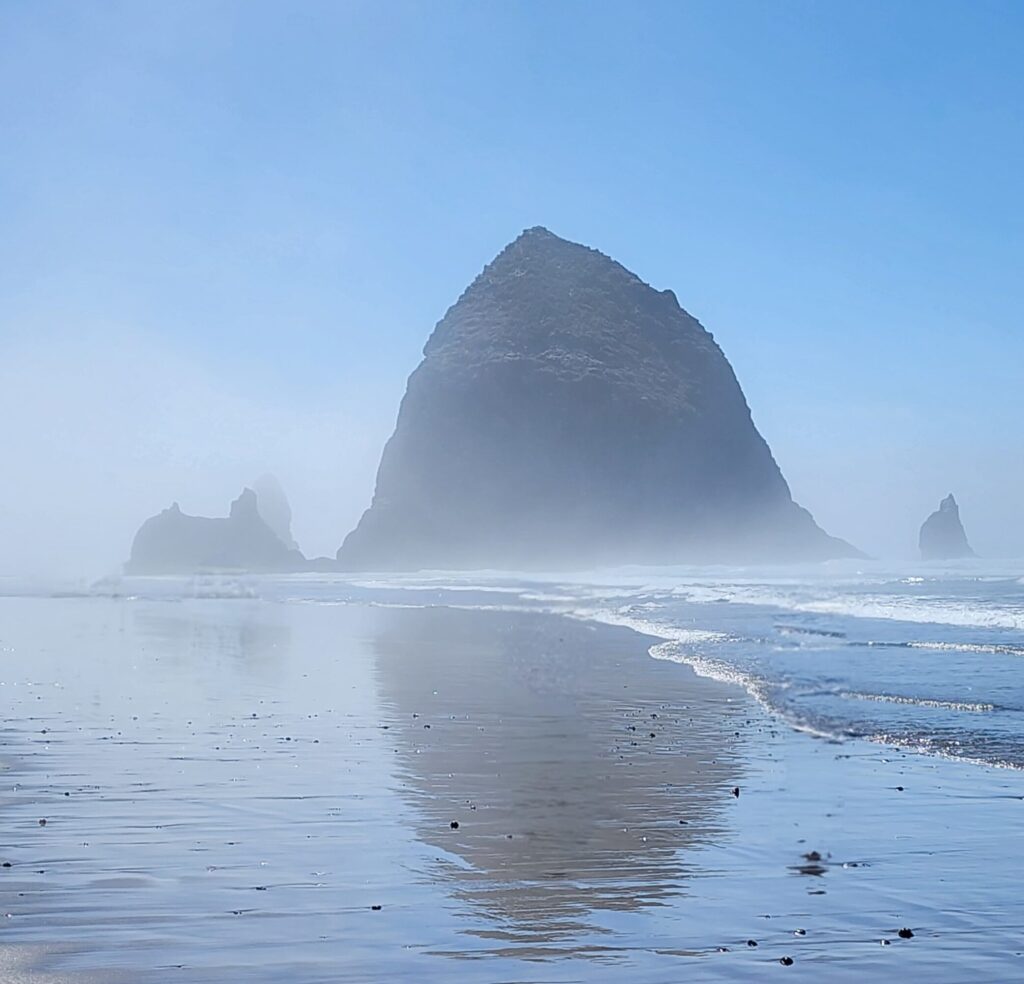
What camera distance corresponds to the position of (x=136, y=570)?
15312cm

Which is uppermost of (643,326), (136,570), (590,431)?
(643,326)

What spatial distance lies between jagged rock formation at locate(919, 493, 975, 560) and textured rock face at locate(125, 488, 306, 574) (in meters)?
87.7

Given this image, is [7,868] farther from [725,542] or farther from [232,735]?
[725,542]

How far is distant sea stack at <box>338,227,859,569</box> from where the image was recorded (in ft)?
423

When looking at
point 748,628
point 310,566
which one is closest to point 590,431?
point 310,566

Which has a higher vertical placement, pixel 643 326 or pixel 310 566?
pixel 643 326

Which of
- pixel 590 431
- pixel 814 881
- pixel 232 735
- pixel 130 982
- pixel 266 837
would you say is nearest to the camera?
pixel 130 982

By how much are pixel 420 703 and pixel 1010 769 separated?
8.45 m

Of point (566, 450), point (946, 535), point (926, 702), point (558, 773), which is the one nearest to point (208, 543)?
point (566, 450)

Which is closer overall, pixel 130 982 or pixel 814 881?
pixel 130 982

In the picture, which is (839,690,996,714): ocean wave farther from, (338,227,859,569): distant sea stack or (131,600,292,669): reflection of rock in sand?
(338,227,859,569): distant sea stack

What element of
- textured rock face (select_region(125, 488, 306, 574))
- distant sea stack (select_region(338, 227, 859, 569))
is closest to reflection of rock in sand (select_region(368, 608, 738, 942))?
distant sea stack (select_region(338, 227, 859, 569))

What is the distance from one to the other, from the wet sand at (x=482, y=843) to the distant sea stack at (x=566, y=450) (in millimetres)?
106914

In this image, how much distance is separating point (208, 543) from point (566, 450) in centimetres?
5776
